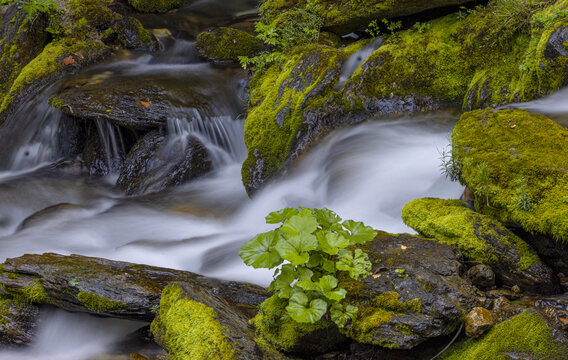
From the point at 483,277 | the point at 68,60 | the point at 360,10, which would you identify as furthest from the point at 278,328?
the point at 68,60

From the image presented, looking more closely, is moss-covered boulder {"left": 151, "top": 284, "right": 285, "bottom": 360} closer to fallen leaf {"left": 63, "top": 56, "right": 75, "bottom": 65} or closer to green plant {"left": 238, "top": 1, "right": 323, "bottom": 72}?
green plant {"left": 238, "top": 1, "right": 323, "bottom": 72}

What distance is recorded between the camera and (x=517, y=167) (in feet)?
10.5

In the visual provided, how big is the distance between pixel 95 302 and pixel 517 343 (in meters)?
3.25

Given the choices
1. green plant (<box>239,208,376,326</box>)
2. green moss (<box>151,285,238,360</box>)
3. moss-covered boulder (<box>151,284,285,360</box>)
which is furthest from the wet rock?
green moss (<box>151,285,238,360</box>)

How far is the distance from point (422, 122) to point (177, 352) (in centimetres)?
472

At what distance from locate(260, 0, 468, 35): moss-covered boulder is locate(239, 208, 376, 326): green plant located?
5.39 metres

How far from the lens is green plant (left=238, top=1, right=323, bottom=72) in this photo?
7.48 m

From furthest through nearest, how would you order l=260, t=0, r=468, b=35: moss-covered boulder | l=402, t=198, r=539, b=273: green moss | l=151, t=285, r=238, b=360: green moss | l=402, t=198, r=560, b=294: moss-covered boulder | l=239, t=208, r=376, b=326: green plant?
l=260, t=0, r=468, b=35: moss-covered boulder
l=402, t=198, r=539, b=273: green moss
l=402, t=198, r=560, b=294: moss-covered boulder
l=151, t=285, r=238, b=360: green moss
l=239, t=208, r=376, b=326: green plant

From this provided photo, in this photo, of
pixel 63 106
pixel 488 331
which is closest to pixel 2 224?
pixel 63 106

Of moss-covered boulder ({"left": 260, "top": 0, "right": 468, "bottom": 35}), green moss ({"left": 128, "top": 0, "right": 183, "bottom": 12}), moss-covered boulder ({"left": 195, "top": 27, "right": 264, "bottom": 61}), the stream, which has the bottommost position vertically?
the stream

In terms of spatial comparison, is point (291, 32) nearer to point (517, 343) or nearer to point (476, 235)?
point (476, 235)

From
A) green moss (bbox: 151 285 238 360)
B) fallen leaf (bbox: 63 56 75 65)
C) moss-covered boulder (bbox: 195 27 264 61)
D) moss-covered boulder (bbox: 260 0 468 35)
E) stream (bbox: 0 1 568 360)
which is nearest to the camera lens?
green moss (bbox: 151 285 238 360)

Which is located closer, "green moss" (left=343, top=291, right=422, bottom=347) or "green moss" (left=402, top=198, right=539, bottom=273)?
"green moss" (left=343, top=291, right=422, bottom=347)

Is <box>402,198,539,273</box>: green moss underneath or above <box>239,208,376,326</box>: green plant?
underneath
